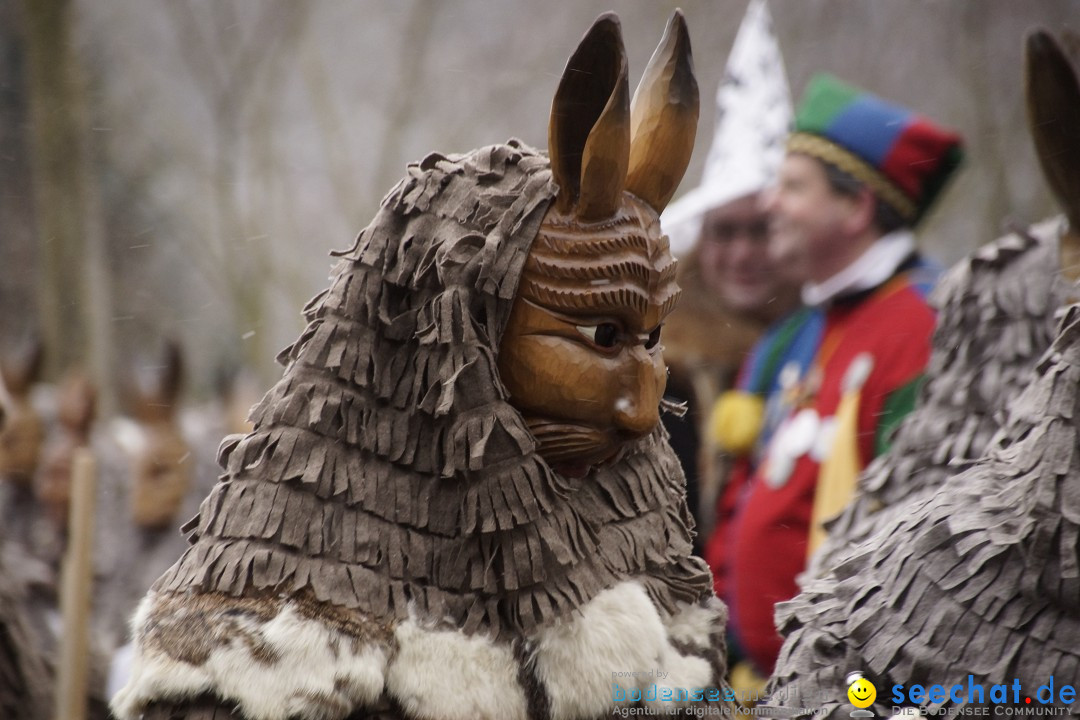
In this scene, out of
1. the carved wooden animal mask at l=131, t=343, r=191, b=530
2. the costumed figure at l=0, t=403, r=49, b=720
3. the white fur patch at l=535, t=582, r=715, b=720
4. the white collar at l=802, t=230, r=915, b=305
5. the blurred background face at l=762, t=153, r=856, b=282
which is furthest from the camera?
the carved wooden animal mask at l=131, t=343, r=191, b=530

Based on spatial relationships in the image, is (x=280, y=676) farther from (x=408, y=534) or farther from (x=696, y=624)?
(x=696, y=624)

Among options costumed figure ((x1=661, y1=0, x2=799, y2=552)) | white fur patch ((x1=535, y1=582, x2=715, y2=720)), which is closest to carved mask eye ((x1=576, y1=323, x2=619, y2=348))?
white fur patch ((x1=535, y1=582, x2=715, y2=720))

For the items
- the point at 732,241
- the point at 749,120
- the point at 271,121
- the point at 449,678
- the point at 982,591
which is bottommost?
the point at 982,591

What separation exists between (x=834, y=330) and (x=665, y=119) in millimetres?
2165

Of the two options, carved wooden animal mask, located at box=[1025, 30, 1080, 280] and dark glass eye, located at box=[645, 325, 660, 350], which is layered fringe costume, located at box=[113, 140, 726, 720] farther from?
carved wooden animal mask, located at box=[1025, 30, 1080, 280]

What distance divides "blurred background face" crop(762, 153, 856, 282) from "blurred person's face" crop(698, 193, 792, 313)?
0.66 metres

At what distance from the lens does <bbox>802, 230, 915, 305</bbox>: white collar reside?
12.9 feet

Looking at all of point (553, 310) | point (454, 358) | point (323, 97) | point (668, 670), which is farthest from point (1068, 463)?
point (323, 97)

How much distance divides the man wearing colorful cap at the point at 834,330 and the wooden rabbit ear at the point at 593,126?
1.73 meters

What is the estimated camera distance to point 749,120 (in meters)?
4.96

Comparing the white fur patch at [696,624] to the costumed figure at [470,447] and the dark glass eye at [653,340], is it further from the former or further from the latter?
the dark glass eye at [653,340]

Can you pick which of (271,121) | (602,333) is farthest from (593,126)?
(271,121)

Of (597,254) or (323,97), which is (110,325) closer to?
(323,97)

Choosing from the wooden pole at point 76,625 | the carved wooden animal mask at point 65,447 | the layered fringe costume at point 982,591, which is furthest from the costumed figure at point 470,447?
the carved wooden animal mask at point 65,447
